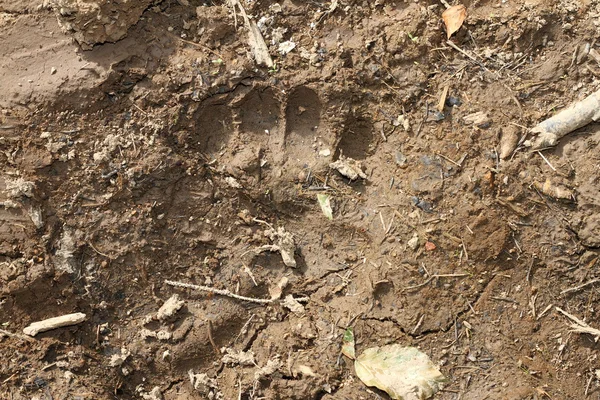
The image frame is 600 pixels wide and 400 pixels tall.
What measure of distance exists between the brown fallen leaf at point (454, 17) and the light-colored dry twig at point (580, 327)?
1.34 metres

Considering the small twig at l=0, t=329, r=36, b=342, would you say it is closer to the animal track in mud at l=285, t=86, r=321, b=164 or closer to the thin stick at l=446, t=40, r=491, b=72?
the animal track in mud at l=285, t=86, r=321, b=164

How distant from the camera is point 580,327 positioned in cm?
261

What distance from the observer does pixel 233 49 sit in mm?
2732

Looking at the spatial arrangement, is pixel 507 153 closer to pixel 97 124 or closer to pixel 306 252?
pixel 306 252

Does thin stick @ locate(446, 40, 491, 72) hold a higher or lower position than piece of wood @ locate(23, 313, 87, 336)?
higher

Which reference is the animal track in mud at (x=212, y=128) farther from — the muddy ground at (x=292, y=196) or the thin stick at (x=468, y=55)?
the thin stick at (x=468, y=55)

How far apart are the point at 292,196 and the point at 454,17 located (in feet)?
3.64

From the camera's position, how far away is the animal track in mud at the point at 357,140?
9.17 feet

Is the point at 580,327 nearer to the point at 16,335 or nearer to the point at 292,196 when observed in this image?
the point at 292,196

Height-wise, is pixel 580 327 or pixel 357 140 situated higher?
pixel 357 140

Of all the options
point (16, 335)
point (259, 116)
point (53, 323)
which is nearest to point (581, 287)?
point (259, 116)

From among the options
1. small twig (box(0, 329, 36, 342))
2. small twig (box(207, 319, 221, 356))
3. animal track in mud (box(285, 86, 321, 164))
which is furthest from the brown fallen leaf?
small twig (box(0, 329, 36, 342))

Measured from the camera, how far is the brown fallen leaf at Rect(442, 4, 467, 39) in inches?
107

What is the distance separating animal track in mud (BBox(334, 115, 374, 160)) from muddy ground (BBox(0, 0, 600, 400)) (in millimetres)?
15
